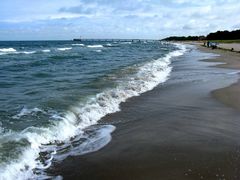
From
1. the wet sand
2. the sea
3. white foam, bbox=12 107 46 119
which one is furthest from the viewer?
white foam, bbox=12 107 46 119

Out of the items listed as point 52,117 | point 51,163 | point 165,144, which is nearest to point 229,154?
point 165,144

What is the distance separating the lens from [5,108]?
11.8 metres

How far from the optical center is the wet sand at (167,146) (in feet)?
21.7

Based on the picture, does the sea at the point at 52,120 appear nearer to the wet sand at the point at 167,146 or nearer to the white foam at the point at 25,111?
the white foam at the point at 25,111

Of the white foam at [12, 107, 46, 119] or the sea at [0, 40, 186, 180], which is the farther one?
the white foam at [12, 107, 46, 119]

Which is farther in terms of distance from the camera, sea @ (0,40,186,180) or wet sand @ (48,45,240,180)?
sea @ (0,40,186,180)

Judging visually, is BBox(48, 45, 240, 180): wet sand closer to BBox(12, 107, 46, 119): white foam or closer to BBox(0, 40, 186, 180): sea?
BBox(0, 40, 186, 180): sea

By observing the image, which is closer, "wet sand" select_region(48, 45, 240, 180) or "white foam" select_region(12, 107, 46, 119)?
"wet sand" select_region(48, 45, 240, 180)

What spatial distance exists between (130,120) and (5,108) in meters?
3.99

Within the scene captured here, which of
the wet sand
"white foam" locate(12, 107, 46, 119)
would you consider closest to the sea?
"white foam" locate(12, 107, 46, 119)

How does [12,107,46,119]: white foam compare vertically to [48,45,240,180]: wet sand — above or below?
above

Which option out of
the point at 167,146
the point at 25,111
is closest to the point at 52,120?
the point at 25,111

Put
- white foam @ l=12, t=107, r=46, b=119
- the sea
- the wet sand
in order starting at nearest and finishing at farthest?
the wet sand → the sea → white foam @ l=12, t=107, r=46, b=119

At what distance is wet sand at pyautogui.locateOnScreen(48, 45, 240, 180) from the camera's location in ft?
21.7
